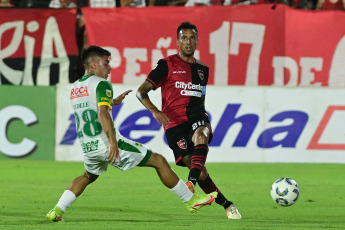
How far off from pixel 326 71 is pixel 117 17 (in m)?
3.83

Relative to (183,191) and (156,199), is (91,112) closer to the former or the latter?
(183,191)

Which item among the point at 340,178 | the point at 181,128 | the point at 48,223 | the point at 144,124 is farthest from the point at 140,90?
the point at 144,124

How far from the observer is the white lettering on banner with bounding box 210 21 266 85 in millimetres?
15250

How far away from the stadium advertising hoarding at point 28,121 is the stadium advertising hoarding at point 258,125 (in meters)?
0.20

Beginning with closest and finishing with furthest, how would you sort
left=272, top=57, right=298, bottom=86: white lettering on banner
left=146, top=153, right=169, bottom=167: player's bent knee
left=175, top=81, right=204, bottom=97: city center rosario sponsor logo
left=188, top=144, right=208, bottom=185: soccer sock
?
Answer: left=146, top=153, right=169, bottom=167: player's bent knee, left=188, top=144, right=208, bottom=185: soccer sock, left=175, top=81, right=204, bottom=97: city center rosario sponsor logo, left=272, top=57, right=298, bottom=86: white lettering on banner

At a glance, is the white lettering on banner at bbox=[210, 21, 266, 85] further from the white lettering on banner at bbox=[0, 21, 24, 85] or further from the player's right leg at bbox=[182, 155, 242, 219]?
the player's right leg at bbox=[182, 155, 242, 219]

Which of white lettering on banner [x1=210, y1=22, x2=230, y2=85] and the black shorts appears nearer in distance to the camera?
the black shorts

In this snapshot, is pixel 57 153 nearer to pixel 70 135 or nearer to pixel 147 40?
pixel 70 135

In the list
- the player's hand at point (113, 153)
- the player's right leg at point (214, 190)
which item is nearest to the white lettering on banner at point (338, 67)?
the player's right leg at point (214, 190)

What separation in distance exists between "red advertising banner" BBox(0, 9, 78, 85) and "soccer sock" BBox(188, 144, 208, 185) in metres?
7.35

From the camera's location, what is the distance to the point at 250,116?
15.1 m

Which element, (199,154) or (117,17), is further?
(117,17)

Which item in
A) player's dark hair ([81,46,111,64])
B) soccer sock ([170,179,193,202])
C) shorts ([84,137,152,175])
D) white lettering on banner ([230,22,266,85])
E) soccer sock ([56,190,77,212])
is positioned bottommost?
white lettering on banner ([230,22,266,85])

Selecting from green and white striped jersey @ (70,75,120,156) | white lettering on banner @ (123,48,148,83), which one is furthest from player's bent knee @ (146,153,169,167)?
white lettering on banner @ (123,48,148,83)
